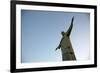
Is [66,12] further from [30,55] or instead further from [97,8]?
[30,55]

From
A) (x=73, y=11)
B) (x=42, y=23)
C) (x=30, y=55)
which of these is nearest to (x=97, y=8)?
(x=73, y=11)

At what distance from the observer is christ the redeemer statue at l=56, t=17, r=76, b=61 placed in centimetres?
151

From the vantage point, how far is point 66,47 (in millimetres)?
1522

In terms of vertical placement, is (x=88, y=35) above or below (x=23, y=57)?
above

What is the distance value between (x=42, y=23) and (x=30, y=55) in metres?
0.25

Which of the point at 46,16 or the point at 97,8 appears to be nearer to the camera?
the point at 46,16

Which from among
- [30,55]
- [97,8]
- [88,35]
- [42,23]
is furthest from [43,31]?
[97,8]

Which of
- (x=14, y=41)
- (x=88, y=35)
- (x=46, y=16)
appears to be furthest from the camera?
(x=88, y=35)

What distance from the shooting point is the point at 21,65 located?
1.39 meters

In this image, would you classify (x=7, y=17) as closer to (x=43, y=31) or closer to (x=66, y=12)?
(x=43, y=31)

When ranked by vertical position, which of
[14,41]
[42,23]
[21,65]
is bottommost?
[21,65]

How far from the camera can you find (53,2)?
1.47m

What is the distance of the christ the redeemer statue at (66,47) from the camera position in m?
1.51

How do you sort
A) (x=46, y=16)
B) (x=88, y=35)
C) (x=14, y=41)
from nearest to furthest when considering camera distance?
1. (x=14, y=41)
2. (x=46, y=16)
3. (x=88, y=35)
